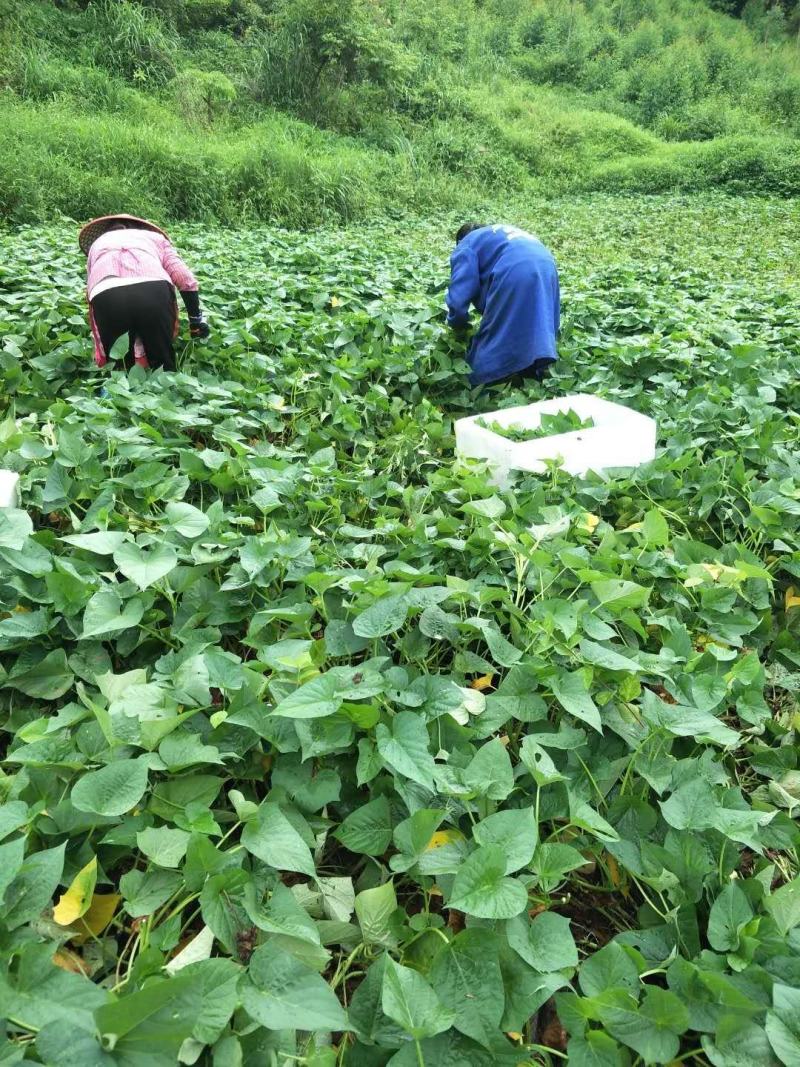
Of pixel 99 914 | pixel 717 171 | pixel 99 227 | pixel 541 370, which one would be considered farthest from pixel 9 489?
pixel 717 171

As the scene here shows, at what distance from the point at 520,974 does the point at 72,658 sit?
3.50 feet

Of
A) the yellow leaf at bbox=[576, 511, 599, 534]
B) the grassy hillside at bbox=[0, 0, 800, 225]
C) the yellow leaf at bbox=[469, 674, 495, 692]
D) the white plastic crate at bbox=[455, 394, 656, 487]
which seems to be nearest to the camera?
the yellow leaf at bbox=[469, 674, 495, 692]

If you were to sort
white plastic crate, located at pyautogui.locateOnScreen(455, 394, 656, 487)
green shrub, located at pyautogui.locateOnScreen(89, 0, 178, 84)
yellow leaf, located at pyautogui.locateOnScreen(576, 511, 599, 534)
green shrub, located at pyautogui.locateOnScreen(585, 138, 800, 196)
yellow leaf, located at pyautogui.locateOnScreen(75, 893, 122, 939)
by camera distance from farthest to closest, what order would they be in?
1. green shrub, located at pyautogui.locateOnScreen(585, 138, 800, 196)
2. green shrub, located at pyautogui.locateOnScreen(89, 0, 178, 84)
3. white plastic crate, located at pyautogui.locateOnScreen(455, 394, 656, 487)
4. yellow leaf, located at pyautogui.locateOnScreen(576, 511, 599, 534)
5. yellow leaf, located at pyautogui.locateOnScreen(75, 893, 122, 939)

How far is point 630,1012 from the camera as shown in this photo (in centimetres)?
108

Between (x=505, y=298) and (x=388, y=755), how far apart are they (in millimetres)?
3031

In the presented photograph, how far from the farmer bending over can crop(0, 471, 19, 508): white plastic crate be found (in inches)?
58.9

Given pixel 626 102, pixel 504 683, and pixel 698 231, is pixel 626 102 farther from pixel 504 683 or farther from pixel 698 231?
pixel 504 683

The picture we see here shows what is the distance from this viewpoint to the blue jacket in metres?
3.81

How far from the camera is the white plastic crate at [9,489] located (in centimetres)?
206

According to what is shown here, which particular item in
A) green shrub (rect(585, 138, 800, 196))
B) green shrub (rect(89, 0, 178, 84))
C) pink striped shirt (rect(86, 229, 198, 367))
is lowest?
green shrub (rect(585, 138, 800, 196))

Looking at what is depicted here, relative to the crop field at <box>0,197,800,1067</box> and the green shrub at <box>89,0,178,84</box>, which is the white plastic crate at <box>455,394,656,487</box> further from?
the green shrub at <box>89,0,178,84</box>

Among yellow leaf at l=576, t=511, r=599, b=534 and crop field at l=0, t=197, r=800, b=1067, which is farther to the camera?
yellow leaf at l=576, t=511, r=599, b=534

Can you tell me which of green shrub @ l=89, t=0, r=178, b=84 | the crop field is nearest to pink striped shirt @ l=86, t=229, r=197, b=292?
the crop field

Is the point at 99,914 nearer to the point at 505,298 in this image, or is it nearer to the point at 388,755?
the point at 388,755
